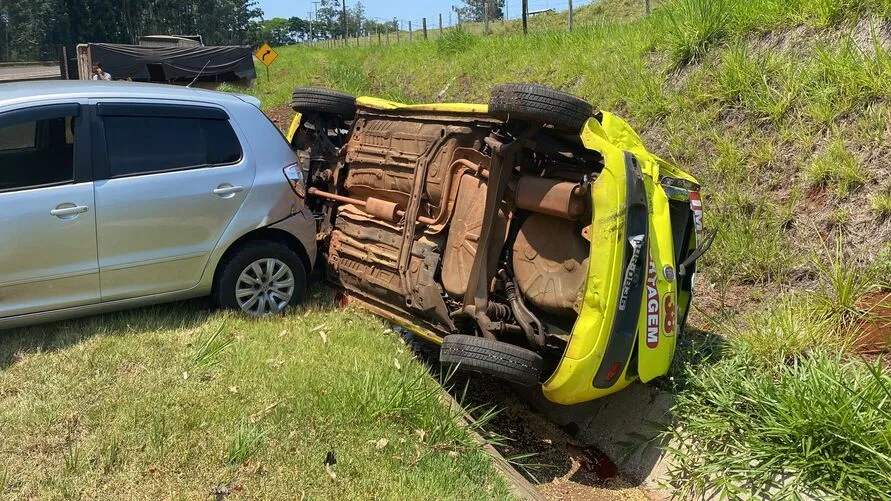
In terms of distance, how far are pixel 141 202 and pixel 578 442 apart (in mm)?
→ 3351

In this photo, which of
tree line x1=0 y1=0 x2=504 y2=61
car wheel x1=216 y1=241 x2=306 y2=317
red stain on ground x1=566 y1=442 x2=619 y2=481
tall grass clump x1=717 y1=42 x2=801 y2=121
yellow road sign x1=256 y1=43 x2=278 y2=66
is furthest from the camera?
tree line x1=0 y1=0 x2=504 y2=61

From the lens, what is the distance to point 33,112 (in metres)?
4.12

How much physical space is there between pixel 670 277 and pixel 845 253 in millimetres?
1579

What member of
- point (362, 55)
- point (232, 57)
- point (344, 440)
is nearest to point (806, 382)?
point (344, 440)

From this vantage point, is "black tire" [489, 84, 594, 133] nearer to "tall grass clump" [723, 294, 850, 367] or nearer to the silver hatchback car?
"tall grass clump" [723, 294, 850, 367]

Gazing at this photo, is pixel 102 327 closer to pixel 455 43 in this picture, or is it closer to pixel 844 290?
pixel 844 290

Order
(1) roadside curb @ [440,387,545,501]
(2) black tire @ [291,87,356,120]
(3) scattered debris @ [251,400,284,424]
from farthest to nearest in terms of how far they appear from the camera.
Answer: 1. (2) black tire @ [291,87,356,120]
2. (3) scattered debris @ [251,400,284,424]
3. (1) roadside curb @ [440,387,545,501]

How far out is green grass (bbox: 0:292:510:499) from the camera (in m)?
2.96

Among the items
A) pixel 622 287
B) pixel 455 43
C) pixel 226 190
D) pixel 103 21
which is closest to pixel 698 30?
pixel 622 287

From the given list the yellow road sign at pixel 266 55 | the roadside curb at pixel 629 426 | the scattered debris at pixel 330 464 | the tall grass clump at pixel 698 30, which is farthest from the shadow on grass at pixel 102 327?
the yellow road sign at pixel 266 55

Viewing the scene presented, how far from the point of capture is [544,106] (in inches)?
145

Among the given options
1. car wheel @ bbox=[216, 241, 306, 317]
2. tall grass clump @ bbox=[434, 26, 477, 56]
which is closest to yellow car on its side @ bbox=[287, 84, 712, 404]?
car wheel @ bbox=[216, 241, 306, 317]

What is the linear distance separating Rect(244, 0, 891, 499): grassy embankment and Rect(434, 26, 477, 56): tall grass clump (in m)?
4.60

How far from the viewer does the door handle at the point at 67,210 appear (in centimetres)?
406
